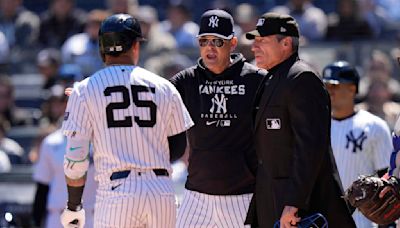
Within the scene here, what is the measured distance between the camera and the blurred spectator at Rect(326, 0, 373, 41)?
1334 cm

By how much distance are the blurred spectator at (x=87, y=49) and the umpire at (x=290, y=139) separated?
274 inches

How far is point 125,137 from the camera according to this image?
6473 millimetres

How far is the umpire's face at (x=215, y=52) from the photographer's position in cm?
733

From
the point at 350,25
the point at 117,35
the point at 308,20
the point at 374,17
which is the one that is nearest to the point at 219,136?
the point at 117,35

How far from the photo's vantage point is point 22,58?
Result: 48.0ft

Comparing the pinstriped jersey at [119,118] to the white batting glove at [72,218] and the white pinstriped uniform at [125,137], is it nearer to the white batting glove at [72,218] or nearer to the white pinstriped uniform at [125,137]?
the white pinstriped uniform at [125,137]

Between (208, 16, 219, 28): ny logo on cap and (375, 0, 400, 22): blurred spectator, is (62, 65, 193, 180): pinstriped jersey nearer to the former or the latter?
(208, 16, 219, 28): ny logo on cap

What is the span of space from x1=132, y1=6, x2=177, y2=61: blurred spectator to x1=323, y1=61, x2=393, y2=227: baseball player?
528cm

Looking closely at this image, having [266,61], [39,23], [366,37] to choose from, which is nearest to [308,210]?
[266,61]

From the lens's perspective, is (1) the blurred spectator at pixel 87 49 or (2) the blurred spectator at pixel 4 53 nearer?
(1) the blurred spectator at pixel 87 49

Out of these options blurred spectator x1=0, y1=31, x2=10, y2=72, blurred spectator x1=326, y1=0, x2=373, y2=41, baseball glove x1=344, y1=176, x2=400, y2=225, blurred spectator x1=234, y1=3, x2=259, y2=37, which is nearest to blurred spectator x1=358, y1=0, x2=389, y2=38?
blurred spectator x1=326, y1=0, x2=373, y2=41

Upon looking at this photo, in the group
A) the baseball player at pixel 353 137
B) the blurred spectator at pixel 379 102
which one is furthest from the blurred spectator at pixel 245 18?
the baseball player at pixel 353 137

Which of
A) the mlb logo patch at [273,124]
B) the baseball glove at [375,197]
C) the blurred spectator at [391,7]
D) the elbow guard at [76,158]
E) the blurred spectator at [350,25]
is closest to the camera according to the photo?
the baseball glove at [375,197]

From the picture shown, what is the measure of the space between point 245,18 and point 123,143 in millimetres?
7524
